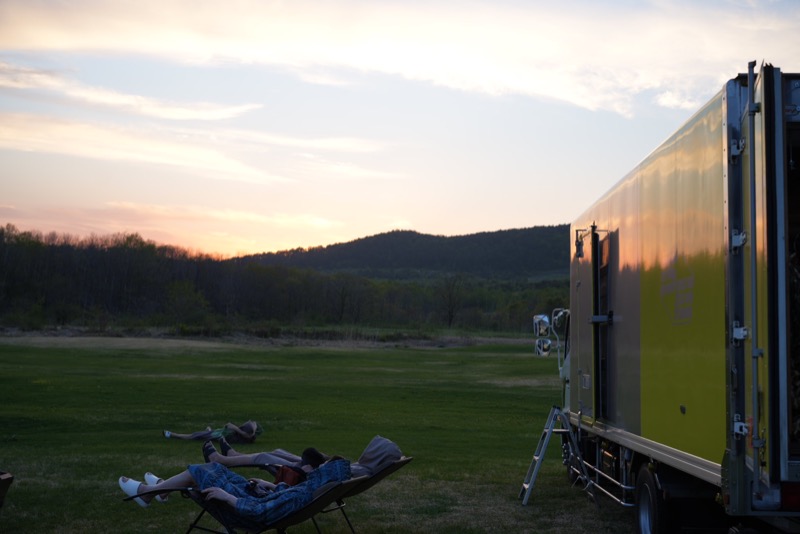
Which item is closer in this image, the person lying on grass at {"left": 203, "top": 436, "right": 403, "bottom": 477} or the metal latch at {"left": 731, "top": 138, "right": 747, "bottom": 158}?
the metal latch at {"left": 731, "top": 138, "right": 747, "bottom": 158}

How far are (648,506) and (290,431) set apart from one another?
11.6 m

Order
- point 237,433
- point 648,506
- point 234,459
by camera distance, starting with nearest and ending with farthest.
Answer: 1. point 648,506
2. point 234,459
3. point 237,433

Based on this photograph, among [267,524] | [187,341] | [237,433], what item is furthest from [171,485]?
[187,341]

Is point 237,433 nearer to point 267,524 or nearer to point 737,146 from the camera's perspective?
point 267,524

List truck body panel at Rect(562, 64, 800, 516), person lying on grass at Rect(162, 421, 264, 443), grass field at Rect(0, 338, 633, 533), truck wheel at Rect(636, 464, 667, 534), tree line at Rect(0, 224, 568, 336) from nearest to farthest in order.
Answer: truck body panel at Rect(562, 64, 800, 516) → truck wheel at Rect(636, 464, 667, 534) → grass field at Rect(0, 338, 633, 533) → person lying on grass at Rect(162, 421, 264, 443) → tree line at Rect(0, 224, 568, 336)

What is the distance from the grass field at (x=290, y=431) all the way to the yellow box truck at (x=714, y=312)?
86.1 inches

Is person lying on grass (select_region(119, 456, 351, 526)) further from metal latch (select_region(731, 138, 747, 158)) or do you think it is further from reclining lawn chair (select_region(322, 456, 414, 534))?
metal latch (select_region(731, 138, 747, 158))

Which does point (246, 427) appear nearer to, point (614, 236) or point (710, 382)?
point (614, 236)

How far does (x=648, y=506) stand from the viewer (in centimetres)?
768

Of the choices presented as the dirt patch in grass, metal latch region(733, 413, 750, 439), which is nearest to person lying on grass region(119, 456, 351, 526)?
metal latch region(733, 413, 750, 439)

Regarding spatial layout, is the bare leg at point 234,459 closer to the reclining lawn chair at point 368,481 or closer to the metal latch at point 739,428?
the reclining lawn chair at point 368,481

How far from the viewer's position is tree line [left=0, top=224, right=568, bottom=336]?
92.1 meters

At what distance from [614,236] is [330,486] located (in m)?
3.68

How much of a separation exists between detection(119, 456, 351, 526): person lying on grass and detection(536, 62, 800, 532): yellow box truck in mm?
2581
